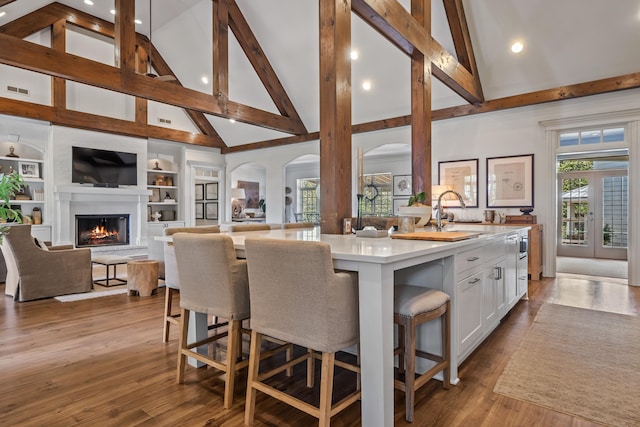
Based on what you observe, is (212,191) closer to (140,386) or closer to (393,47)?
Result: (393,47)

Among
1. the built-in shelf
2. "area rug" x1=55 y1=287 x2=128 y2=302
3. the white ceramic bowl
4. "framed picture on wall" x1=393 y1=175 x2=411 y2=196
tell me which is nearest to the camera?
the white ceramic bowl

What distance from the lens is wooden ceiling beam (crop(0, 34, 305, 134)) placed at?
4.15m

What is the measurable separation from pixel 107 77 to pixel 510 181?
6.17m

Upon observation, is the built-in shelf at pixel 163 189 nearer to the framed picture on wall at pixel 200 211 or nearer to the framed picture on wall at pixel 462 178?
the framed picture on wall at pixel 200 211

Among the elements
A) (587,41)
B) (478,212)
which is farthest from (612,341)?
(587,41)

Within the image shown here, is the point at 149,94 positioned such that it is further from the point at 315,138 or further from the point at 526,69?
the point at 526,69

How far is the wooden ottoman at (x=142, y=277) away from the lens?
174 inches

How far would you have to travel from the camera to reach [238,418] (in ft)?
6.02

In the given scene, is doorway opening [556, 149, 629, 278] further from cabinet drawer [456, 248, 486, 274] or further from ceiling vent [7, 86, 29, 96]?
ceiling vent [7, 86, 29, 96]

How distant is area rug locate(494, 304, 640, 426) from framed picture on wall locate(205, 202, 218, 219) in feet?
28.0

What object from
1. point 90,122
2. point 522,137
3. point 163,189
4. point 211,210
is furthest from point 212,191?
point 522,137

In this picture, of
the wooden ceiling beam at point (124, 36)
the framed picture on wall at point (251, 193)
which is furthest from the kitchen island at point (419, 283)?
the framed picture on wall at point (251, 193)

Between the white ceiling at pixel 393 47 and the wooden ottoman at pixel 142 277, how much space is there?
15.1ft

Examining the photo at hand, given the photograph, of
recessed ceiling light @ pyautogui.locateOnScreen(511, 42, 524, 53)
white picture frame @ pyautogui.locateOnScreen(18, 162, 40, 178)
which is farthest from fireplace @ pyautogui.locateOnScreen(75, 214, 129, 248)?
recessed ceiling light @ pyautogui.locateOnScreen(511, 42, 524, 53)
